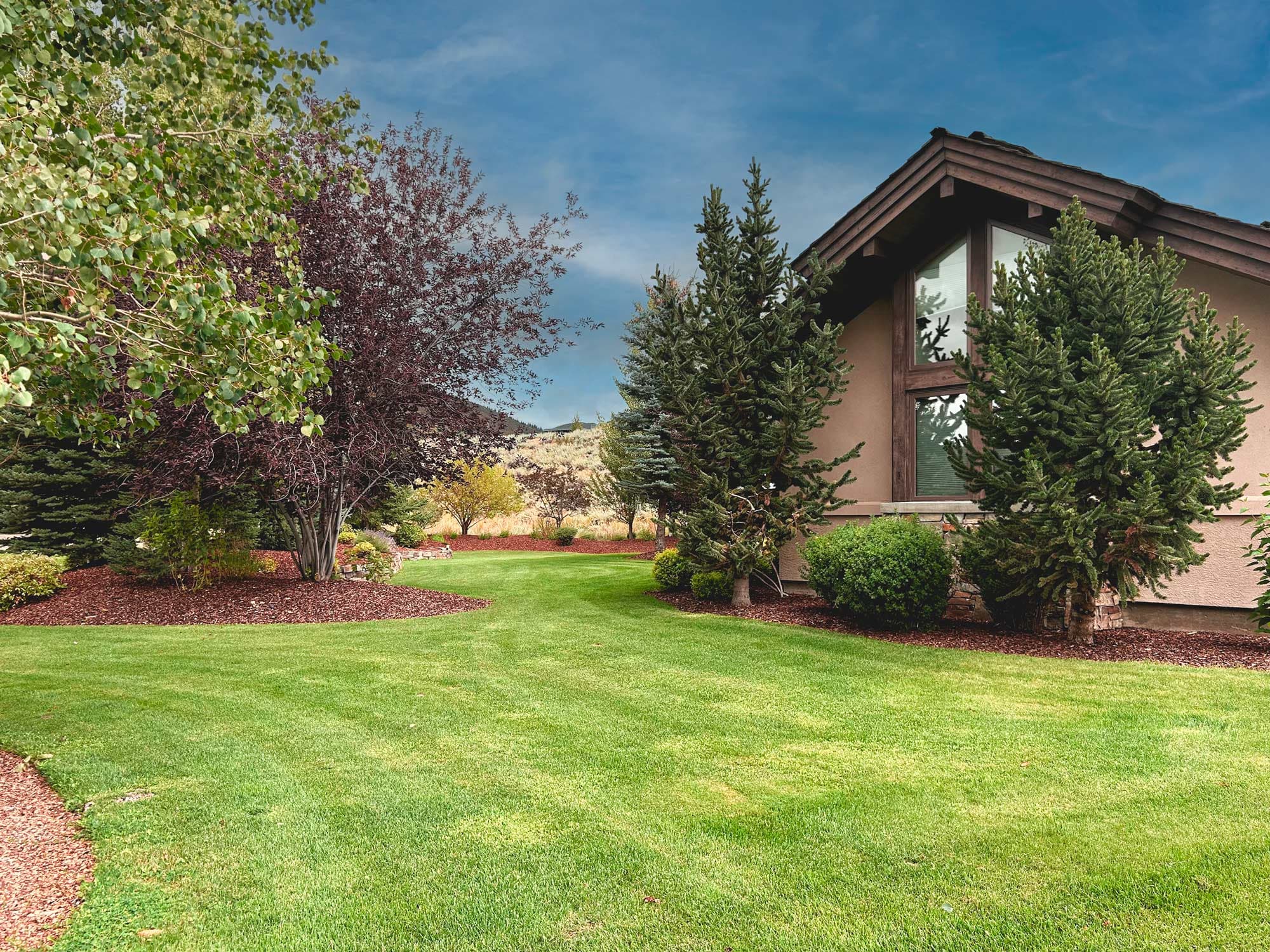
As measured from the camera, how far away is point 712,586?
11453 mm

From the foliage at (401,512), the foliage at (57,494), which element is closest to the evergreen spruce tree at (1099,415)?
the foliage at (57,494)

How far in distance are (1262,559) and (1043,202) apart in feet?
15.1

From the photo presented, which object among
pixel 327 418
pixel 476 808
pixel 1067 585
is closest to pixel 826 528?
pixel 1067 585

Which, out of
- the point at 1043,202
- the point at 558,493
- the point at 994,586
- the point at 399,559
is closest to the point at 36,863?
the point at 994,586

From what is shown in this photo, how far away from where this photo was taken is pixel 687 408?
9.98 metres

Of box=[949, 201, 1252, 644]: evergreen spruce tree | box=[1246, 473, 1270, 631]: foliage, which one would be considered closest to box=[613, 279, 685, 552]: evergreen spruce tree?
box=[949, 201, 1252, 644]: evergreen spruce tree

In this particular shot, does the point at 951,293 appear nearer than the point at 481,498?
Yes

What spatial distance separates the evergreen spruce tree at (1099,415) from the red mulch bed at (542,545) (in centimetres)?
1890

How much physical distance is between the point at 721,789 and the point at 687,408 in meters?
6.59

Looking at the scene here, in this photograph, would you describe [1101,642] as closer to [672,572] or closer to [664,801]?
[664,801]

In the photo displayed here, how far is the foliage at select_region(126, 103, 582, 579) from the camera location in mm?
10523

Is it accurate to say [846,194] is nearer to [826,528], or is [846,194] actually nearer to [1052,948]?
[826,528]

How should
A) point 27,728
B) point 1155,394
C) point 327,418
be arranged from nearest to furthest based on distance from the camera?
1. point 27,728
2. point 1155,394
3. point 327,418

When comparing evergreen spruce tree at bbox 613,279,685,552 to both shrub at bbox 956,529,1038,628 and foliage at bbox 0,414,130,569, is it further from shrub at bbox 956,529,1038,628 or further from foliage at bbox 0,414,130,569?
foliage at bbox 0,414,130,569
